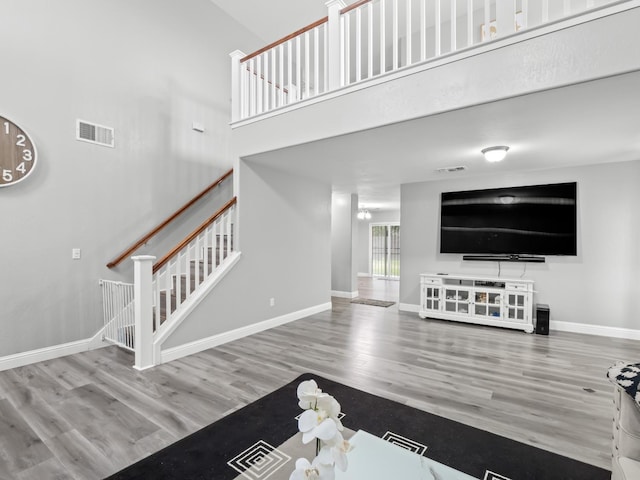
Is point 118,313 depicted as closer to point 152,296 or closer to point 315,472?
point 152,296

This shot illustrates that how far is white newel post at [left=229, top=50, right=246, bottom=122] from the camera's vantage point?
414 centimetres

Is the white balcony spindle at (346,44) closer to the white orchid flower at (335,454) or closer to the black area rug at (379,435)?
the black area rug at (379,435)

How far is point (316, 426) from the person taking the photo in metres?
0.96

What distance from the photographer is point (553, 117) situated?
2818mm

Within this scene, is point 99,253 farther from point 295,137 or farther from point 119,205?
point 295,137

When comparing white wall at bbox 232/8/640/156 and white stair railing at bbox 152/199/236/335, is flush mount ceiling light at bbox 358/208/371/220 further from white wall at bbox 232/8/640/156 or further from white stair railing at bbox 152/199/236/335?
white wall at bbox 232/8/640/156

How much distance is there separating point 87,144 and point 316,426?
14.1ft

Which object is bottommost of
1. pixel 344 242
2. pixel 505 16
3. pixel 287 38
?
pixel 344 242

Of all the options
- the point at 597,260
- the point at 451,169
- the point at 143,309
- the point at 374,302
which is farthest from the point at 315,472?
the point at 374,302

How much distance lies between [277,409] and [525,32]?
3.35 metres

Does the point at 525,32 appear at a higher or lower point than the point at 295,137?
higher

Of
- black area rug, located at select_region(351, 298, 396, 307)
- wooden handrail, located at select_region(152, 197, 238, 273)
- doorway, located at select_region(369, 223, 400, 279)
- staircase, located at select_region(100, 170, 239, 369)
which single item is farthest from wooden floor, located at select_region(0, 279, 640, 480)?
doorway, located at select_region(369, 223, 400, 279)

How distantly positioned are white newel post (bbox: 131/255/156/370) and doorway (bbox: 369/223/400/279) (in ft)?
28.0

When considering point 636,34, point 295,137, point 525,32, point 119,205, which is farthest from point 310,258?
point 636,34
